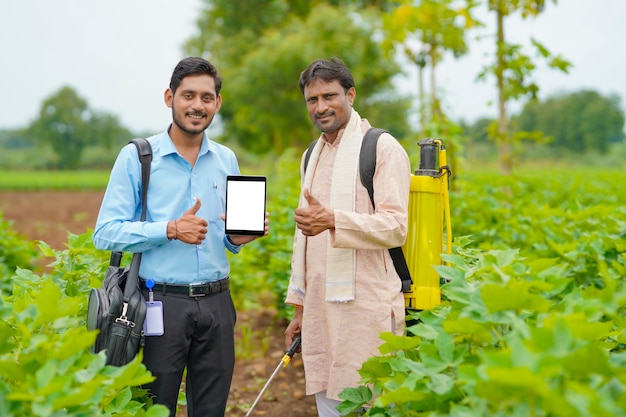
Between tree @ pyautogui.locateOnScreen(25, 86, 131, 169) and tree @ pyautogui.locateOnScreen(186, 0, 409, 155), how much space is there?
215 feet

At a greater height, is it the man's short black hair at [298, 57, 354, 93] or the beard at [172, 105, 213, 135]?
the man's short black hair at [298, 57, 354, 93]

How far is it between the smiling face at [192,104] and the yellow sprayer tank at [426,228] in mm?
963

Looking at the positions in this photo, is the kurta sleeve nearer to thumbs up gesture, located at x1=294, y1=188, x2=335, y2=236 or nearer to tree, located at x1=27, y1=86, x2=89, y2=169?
thumbs up gesture, located at x1=294, y1=188, x2=335, y2=236

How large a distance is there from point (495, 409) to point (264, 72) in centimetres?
2404

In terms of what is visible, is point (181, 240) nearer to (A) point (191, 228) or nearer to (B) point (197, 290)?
(A) point (191, 228)

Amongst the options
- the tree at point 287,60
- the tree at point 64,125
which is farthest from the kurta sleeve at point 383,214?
the tree at point 64,125

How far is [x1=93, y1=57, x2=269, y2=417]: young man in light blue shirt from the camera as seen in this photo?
2848mm

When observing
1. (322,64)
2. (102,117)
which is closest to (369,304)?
(322,64)

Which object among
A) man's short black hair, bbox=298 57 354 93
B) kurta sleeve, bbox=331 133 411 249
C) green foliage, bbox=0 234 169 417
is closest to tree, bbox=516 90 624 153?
man's short black hair, bbox=298 57 354 93

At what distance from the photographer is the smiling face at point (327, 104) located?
2985 millimetres

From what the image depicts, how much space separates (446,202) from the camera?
3.04 m

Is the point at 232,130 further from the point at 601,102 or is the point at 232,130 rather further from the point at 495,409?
the point at 601,102

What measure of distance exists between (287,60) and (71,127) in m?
82.8

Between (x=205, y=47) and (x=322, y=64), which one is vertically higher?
(x=205, y=47)
